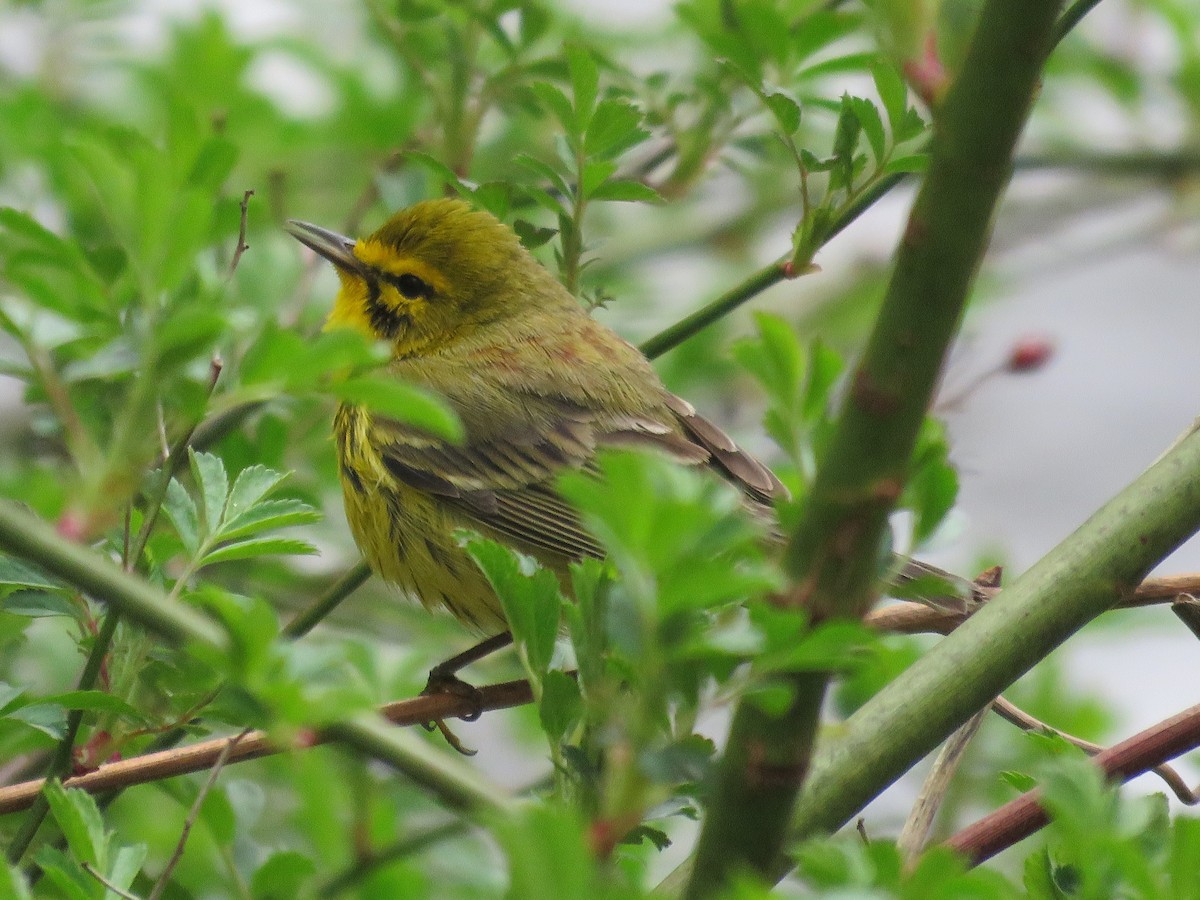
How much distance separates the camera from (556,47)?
425 centimetres

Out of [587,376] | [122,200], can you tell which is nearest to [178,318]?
[122,200]

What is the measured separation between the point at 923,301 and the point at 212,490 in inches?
40.6

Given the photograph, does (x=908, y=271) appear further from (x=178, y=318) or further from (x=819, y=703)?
(x=178, y=318)

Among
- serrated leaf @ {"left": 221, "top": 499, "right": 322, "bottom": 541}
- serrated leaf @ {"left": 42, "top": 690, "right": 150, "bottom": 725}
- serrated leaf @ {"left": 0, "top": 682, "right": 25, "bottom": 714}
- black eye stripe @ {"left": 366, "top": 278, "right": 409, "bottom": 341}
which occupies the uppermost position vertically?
black eye stripe @ {"left": 366, "top": 278, "right": 409, "bottom": 341}

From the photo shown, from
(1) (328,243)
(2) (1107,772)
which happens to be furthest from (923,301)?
(1) (328,243)

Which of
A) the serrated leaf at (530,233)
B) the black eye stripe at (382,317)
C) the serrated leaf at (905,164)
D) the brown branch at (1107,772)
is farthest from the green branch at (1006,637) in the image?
the black eye stripe at (382,317)

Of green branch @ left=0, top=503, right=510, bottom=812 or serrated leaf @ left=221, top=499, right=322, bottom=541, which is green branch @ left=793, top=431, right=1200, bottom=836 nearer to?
green branch @ left=0, top=503, right=510, bottom=812

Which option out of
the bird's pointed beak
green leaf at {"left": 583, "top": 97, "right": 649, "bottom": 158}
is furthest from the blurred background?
green leaf at {"left": 583, "top": 97, "right": 649, "bottom": 158}

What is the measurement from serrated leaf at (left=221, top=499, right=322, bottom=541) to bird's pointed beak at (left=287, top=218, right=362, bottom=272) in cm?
184

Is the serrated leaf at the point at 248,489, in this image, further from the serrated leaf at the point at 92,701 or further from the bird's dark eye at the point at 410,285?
the bird's dark eye at the point at 410,285

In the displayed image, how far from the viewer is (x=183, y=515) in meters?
1.92

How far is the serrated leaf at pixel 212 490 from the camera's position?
187 centimetres

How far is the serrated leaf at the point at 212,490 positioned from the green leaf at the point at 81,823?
39 centimetres

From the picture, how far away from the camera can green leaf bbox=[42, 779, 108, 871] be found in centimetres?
155
